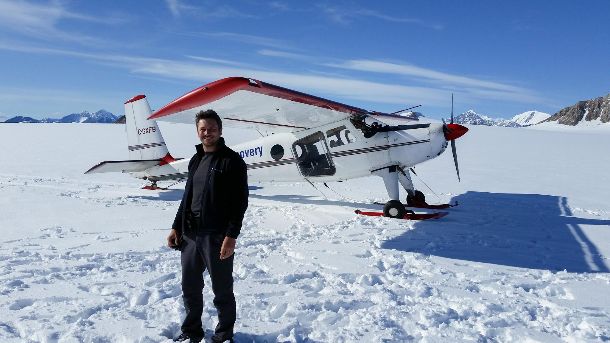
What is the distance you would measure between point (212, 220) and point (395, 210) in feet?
19.7

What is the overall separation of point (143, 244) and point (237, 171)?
3914 mm

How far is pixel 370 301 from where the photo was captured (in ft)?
14.2

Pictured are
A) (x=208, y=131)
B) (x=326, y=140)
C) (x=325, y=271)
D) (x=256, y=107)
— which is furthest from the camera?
(x=326, y=140)

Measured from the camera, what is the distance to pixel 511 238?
7.13 m

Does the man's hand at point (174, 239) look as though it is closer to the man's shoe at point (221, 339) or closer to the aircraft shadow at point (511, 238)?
the man's shoe at point (221, 339)

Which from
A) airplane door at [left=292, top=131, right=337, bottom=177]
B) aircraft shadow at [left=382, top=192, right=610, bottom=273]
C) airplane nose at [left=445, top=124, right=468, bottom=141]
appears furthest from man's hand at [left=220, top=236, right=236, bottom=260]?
airplane nose at [left=445, top=124, right=468, bottom=141]

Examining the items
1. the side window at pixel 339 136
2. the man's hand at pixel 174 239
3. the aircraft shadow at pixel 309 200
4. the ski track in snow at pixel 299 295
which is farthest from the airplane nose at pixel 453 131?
the man's hand at pixel 174 239

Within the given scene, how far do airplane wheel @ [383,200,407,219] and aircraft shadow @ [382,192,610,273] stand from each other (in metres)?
0.53

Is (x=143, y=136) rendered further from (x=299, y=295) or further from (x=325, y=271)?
(x=299, y=295)

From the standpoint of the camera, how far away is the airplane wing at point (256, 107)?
6.29m

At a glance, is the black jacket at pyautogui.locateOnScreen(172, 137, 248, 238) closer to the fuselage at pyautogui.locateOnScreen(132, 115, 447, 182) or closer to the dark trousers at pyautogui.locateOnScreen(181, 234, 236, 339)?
the dark trousers at pyautogui.locateOnScreen(181, 234, 236, 339)

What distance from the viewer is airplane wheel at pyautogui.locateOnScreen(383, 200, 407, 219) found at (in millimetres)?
8516

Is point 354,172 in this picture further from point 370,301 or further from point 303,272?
point 370,301

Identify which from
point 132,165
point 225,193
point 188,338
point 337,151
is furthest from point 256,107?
point 132,165
